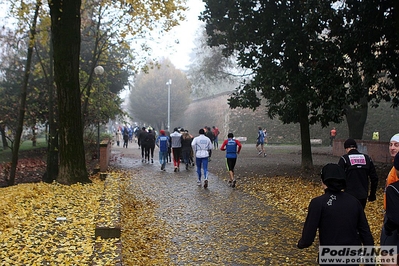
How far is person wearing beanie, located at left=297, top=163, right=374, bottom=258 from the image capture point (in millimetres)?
3938

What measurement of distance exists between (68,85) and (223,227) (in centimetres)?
650

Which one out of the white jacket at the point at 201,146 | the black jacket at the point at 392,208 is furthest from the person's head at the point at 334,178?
the white jacket at the point at 201,146

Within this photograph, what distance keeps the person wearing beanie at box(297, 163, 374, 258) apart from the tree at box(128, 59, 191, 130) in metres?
61.7

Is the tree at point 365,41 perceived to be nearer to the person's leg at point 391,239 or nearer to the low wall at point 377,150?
the low wall at point 377,150

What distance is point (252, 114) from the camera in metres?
49.8

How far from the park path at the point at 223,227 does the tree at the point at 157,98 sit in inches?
2054

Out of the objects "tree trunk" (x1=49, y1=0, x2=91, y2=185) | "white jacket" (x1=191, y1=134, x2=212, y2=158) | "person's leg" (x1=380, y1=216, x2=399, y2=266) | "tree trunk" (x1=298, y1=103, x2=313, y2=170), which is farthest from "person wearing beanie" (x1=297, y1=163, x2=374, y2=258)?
"tree trunk" (x1=298, y1=103, x2=313, y2=170)

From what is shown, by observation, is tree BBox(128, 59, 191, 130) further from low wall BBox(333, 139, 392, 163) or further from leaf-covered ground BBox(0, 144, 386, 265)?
leaf-covered ground BBox(0, 144, 386, 265)

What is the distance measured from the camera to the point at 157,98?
66500 mm

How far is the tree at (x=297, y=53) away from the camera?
1436 cm

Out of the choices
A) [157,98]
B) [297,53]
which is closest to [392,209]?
[297,53]

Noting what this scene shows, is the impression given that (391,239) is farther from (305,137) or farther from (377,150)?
(377,150)

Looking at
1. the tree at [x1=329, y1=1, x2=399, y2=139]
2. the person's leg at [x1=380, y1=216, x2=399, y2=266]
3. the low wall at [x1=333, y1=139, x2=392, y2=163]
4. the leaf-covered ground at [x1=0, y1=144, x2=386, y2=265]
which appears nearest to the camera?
the person's leg at [x1=380, y1=216, x2=399, y2=266]

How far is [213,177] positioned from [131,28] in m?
6.68
